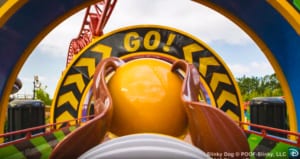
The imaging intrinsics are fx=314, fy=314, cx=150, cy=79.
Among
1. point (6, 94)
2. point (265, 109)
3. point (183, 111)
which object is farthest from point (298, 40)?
point (6, 94)

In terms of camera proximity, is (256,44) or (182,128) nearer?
(182,128)

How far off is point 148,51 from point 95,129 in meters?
3.81

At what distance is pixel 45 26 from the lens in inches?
143

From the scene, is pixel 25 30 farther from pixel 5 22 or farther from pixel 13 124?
pixel 13 124

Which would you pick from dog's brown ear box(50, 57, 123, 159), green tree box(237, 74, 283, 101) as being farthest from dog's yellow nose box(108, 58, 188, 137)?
green tree box(237, 74, 283, 101)

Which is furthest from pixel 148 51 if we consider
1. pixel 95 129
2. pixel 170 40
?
pixel 95 129

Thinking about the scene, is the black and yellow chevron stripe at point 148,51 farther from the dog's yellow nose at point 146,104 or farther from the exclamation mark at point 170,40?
the dog's yellow nose at point 146,104

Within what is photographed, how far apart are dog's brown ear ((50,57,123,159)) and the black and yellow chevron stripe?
2550 mm

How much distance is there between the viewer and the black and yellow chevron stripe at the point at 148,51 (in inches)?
217

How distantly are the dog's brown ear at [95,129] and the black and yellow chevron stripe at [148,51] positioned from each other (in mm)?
2550

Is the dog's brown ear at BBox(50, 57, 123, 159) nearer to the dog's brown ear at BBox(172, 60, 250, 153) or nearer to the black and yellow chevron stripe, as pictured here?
the dog's brown ear at BBox(172, 60, 250, 153)

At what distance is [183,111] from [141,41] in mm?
3165

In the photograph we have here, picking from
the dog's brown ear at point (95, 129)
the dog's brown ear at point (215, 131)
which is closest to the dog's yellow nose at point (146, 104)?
the dog's brown ear at point (95, 129)

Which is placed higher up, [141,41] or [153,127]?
[141,41]
